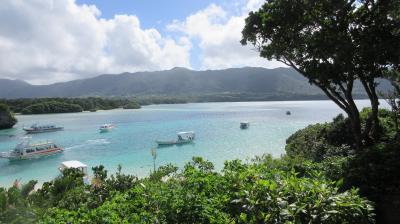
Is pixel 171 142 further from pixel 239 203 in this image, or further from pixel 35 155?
pixel 239 203

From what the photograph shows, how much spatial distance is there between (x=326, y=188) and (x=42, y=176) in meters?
32.2

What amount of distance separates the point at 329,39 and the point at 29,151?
38.6 m

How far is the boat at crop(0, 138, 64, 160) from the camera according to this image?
39.7 meters

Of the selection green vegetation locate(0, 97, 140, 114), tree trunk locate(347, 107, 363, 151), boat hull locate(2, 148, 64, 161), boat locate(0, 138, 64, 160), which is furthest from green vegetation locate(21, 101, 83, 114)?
tree trunk locate(347, 107, 363, 151)

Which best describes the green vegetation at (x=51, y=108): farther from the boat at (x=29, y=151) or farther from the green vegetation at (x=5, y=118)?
the boat at (x=29, y=151)

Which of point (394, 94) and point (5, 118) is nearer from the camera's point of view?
point (394, 94)

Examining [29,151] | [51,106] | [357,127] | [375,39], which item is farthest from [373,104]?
[51,106]

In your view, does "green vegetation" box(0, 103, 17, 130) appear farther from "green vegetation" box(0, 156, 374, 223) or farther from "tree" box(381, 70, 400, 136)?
"green vegetation" box(0, 156, 374, 223)

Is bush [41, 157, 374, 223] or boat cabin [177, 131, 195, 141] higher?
bush [41, 157, 374, 223]

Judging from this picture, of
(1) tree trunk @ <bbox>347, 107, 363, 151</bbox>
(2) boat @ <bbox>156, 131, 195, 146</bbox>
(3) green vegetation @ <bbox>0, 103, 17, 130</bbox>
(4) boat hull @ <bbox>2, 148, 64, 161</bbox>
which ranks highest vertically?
(1) tree trunk @ <bbox>347, 107, 363, 151</bbox>

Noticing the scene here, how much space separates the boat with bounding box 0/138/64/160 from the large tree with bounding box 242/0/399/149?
1349 inches

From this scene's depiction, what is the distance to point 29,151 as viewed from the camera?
1615 inches

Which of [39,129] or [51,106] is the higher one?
[51,106]

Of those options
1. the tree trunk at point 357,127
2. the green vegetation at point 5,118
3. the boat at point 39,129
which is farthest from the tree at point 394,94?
the green vegetation at point 5,118
